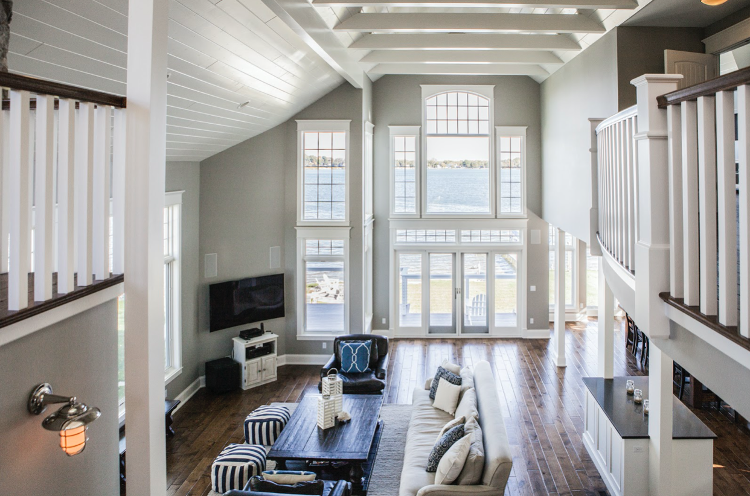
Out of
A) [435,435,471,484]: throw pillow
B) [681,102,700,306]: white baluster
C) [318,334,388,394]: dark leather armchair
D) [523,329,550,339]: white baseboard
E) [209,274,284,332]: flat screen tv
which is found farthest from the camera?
[523,329,550,339]: white baseboard

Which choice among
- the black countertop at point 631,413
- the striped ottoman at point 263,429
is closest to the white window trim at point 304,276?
the striped ottoman at point 263,429

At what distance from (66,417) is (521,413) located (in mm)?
6305

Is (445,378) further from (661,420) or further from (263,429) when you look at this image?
(661,420)

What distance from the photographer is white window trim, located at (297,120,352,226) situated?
29.9ft

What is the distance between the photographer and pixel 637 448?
4.99 metres

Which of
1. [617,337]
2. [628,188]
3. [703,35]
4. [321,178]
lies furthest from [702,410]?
[321,178]

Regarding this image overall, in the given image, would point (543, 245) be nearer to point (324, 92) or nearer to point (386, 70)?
point (386, 70)

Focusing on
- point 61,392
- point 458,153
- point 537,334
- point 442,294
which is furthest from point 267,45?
point 537,334

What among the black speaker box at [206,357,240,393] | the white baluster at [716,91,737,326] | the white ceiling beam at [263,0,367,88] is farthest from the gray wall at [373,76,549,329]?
the white baluster at [716,91,737,326]

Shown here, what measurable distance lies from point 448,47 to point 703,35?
2915mm

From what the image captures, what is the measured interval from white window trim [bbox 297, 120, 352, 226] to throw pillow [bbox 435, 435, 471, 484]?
208 inches

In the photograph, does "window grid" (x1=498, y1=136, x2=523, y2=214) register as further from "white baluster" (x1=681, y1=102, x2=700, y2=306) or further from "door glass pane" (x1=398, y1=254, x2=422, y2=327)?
"white baluster" (x1=681, y1=102, x2=700, y2=306)

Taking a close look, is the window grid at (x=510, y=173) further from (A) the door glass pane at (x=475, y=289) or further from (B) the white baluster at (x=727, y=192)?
(B) the white baluster at (x=727, y=192)

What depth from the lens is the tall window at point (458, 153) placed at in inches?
432
